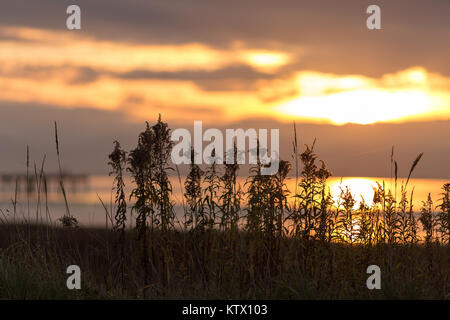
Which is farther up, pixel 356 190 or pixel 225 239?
pixel 356 190

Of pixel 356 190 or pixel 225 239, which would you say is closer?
pixel 225 239

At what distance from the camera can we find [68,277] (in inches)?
296

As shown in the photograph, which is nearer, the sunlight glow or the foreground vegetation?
the foreground vegetation

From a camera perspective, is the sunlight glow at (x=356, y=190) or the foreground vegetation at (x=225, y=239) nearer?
the foreground vegetation at (x=225, y=239)

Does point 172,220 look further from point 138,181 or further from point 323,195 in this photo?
point 323,195

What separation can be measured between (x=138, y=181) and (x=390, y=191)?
14.7 ft

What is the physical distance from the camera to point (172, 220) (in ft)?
26.3
